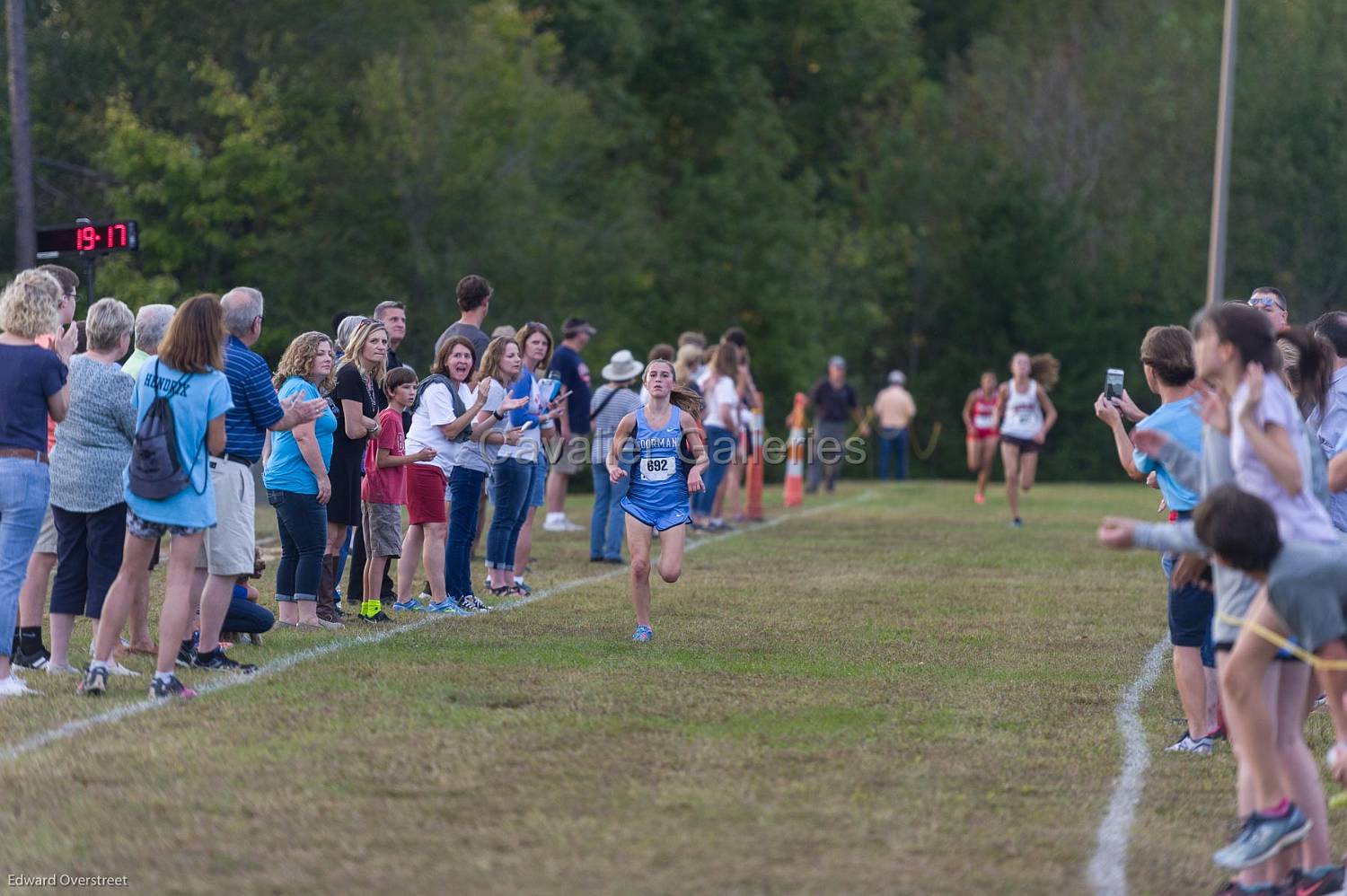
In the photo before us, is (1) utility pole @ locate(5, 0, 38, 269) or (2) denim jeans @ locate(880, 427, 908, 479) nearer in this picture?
(1) utility pole @ locate(5, 0, 38, 269)

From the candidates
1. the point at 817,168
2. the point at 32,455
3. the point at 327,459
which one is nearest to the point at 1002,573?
the point at 327,459

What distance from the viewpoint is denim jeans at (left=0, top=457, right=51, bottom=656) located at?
27.8 feet

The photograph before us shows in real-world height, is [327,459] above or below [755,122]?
below

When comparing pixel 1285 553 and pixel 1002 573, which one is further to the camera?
pixel 1002 573

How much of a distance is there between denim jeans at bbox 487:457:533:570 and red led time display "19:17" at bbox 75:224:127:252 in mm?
5270

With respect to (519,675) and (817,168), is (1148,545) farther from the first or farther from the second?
(817,168)

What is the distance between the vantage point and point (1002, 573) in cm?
1666

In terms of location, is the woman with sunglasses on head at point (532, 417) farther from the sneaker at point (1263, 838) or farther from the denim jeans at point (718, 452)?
the sneaker at point (1263, 838)

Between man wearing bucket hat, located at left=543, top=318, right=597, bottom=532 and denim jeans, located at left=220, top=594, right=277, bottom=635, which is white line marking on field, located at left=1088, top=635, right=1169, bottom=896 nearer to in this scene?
denim jeans, located at left=220, top=594, right=277, bottom=635

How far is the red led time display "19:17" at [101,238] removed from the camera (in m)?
16.4

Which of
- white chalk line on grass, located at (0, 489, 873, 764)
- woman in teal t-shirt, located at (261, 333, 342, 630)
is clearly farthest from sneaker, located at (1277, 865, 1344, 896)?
woman in teal t-shirt, located at (261, 333, 342, 630)

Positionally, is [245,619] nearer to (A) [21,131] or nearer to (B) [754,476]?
(B) [754,476]

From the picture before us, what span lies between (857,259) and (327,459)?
133 ft

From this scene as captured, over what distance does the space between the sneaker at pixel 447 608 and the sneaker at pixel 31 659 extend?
3.31 meters
